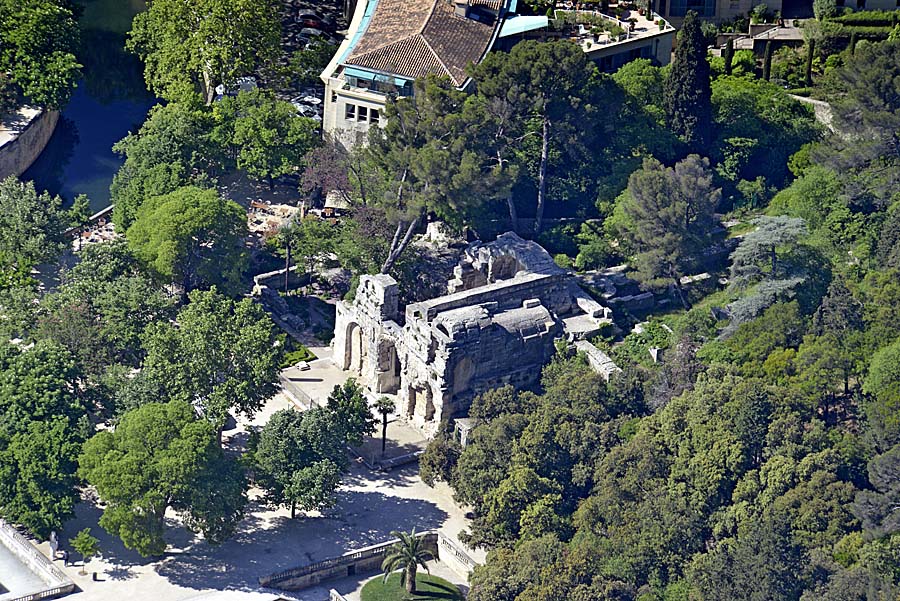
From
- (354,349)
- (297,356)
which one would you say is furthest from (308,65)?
(354,349)

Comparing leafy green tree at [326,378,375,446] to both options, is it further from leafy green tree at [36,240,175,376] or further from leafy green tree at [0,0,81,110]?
leafy green tree at [0,0,81,110]

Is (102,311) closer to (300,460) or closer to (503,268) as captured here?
(300,460)

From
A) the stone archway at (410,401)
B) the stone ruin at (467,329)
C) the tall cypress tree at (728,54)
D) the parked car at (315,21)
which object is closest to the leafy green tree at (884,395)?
the stone ruin at (467,329)

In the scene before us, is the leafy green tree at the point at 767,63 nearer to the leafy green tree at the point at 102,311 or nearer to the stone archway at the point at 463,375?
the stone archway at the point at 463,375

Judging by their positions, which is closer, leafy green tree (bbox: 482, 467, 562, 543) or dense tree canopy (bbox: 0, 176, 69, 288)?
leafy green tree (bbox: 482, 467, 562, 543)

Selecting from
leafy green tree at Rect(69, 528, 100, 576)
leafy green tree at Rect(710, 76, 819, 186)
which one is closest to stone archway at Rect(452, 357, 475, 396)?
leafy green tree at Rect(69, 528, 100, 576)
